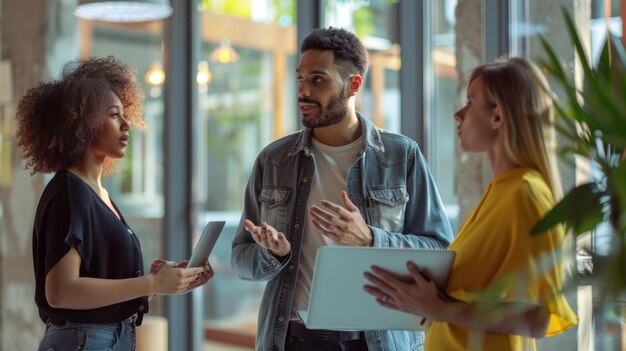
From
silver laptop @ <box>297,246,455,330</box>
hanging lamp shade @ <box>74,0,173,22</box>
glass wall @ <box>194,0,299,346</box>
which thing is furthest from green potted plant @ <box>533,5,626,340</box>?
glass wall @ <box>194,0,299,346</box>

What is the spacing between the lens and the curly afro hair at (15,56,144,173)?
92.5 inches

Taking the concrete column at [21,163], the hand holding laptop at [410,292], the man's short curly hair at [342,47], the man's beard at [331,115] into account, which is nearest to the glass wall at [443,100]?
the man's short curly hair at [342,47]

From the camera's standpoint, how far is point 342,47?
2.67 meters

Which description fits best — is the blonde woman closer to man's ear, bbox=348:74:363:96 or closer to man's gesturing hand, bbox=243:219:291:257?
man's gesturing hand, bbox=243:219:291:257

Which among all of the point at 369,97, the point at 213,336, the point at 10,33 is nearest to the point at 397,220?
the point at 369,97

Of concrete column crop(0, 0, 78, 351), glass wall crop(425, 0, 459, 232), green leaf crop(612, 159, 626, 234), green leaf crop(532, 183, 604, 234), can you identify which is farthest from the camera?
concrete column crop(0, 0, 78, 351)

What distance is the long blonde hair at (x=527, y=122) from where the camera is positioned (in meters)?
1.81

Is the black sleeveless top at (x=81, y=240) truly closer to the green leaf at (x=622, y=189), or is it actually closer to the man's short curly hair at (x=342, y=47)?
the man's short curly hair at (x=342, y=47)

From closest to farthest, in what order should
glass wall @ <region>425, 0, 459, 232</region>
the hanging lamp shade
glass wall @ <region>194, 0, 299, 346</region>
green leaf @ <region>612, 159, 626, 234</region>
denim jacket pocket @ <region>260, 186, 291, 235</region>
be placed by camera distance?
→ green leaf @ <region>612, 159, 626, 234</region> → denim jacket pocket @ <region>260, 186, 291, 235</region> → glass wall @ <region>425, 0, 459, 232</region> → the hanging lamp shade → glass wall @ <region>194, 0, 299, 346</region>

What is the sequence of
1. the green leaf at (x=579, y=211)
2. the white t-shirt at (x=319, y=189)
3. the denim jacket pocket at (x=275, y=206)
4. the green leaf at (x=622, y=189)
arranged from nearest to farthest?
the green leaf at (x=622, y=189) < the green leaf at (x=579, y=211) < the white t-shirt at (x=319, y=189) < the denim jacket pocket at (x=275, y=206)

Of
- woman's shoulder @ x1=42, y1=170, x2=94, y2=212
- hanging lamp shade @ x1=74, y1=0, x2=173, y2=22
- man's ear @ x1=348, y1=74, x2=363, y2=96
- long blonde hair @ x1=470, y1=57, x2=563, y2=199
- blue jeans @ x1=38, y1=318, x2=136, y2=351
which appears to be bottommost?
blue jeans @ x1=38, y1=318, x2=136, y2=351

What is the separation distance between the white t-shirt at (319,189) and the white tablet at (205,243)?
29 centimetres

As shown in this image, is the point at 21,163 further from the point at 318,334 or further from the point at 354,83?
Answer: the point at 318,334

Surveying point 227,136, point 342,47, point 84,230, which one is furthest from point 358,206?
point 227,136
